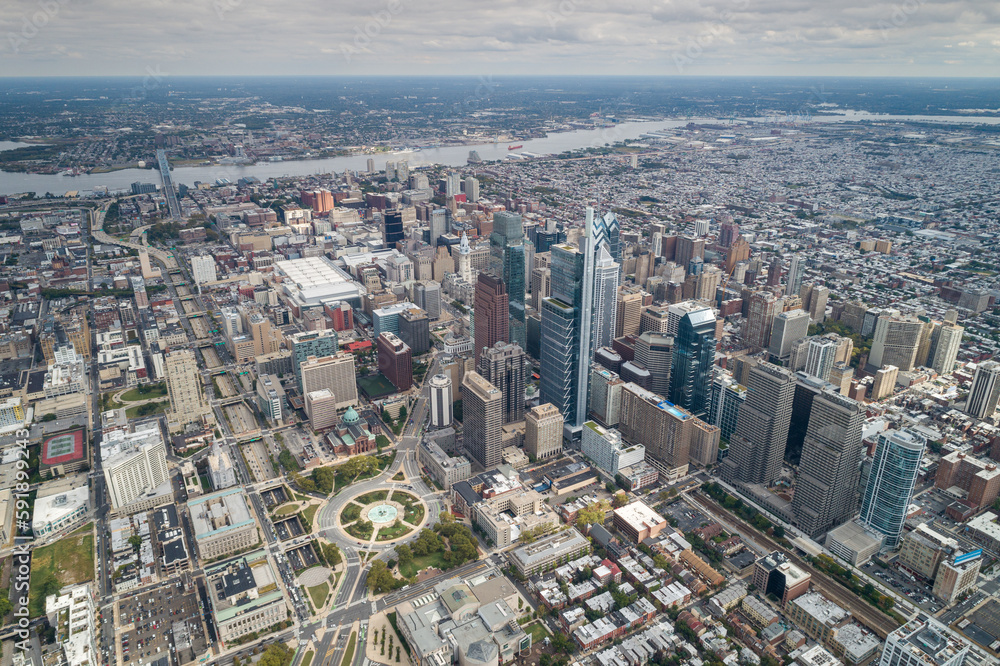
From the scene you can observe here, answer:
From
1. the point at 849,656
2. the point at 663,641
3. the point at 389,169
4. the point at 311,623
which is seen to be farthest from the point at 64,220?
the point at 849,656

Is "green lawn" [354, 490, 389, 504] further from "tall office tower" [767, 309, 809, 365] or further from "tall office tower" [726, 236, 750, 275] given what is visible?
"tall office tower" [726, 236, 750, 275]

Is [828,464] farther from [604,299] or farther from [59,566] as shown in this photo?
[59,566]

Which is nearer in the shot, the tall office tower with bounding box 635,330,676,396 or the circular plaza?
the circular plaza

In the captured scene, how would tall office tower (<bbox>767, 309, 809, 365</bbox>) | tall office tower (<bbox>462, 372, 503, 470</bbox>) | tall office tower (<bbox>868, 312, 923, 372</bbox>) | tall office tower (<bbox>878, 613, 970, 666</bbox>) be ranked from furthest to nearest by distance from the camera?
tall office tower (<bbox>767, 309, 809, 365</bbox>)
tall office tower (<bbox>868, 312, 923, 372</bbox>)
tall office tower (<bbox>462, 372, 503, 470</bbox>)
tall office tower (<bbox>878, 613, 970, 666</bbox>)

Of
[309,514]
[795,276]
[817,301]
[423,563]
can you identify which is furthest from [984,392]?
[309,514]

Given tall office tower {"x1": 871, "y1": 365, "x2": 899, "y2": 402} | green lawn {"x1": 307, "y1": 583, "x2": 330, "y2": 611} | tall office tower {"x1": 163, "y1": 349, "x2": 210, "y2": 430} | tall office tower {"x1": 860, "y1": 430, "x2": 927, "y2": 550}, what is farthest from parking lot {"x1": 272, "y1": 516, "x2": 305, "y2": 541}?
tall office tower {"x1": 871, "y1": 365, "x2": 899, "y2": 402}

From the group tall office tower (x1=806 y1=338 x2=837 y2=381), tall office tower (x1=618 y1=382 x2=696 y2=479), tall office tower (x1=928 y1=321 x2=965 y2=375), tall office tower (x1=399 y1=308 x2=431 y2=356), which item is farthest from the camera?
tall office tower (x1=399 y1=308 x2=431 y2=356)
